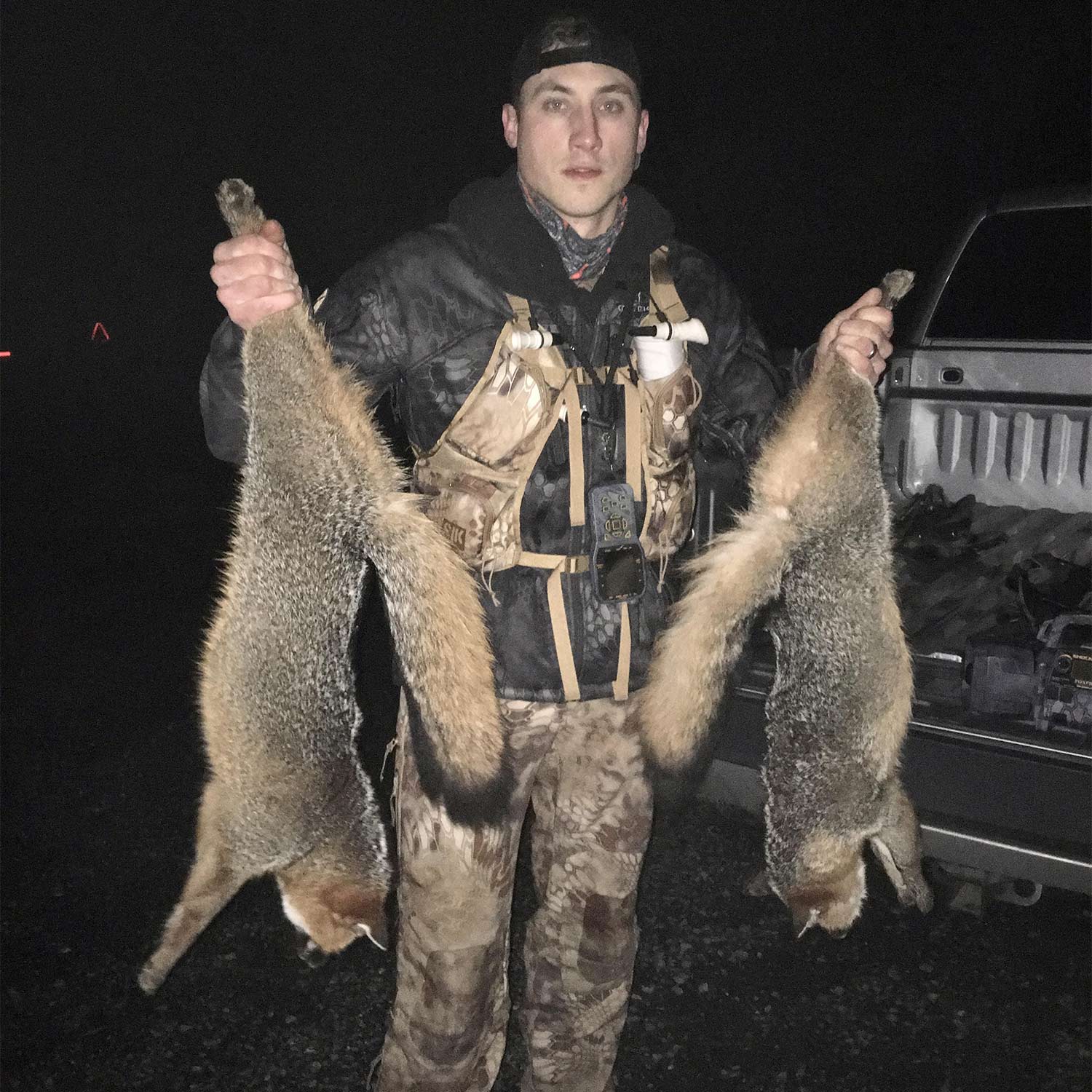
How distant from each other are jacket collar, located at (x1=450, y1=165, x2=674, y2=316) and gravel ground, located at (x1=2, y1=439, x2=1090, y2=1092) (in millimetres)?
1312

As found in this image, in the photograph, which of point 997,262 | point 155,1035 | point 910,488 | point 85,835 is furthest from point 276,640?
point 997,262

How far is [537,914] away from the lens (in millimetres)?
2812

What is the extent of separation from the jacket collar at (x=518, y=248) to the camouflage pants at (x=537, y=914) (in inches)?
37.9

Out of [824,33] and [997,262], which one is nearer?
[997,262]

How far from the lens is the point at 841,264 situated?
19672mm

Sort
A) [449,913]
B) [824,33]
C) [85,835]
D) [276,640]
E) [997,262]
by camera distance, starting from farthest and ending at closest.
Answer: [824,33] < [997,262] < [85,835] < [449,913] < [276,640]

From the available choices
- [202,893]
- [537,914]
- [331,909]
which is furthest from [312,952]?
[537,914]

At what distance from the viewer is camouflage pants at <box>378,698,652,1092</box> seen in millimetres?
2533

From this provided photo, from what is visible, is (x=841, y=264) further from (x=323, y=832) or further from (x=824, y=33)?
(x=323, y=832)

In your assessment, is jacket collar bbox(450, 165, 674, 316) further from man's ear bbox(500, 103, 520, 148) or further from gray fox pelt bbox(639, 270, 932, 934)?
gray fox pelt bbox(639, 270, 932, 934)

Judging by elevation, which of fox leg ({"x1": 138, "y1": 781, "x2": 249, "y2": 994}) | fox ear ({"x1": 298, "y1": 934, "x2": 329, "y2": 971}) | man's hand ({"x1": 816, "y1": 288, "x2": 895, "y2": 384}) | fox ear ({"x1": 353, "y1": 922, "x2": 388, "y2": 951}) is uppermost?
man's hand ({"x1": 816, "y1": 288, "x2": 895, "y2": 384})

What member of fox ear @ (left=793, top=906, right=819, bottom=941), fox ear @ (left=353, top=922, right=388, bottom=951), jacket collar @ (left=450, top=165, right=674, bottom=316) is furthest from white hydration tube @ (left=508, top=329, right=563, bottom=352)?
fox ear @ (left=793, top=906, right=819, bottom=941)

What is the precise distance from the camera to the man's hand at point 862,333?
2498 mm

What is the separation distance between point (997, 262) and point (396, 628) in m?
4.16
